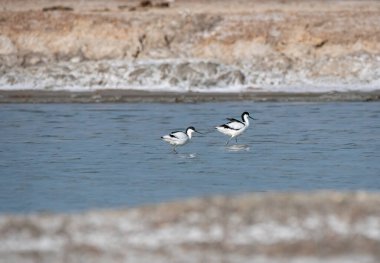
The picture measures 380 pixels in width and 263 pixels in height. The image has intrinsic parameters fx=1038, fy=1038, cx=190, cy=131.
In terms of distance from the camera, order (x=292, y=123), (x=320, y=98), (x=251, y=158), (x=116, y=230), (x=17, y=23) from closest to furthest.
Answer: (x=116, y=230) → (x=251, y=158) → (x=292, y=123) → (x=320, y=98) → (x=17, y=23)

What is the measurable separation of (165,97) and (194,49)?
490 centimetres

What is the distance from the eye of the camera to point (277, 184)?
559 inches

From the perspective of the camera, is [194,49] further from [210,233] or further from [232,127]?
[210,233]

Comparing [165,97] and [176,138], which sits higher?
[165,97]

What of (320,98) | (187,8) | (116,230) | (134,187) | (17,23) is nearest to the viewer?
(116,230)

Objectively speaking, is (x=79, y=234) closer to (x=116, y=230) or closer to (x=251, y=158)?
(x=116, y=230)

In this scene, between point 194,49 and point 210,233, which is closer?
point 210,233

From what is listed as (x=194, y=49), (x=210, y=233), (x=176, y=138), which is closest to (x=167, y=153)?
(x=176, y=138)

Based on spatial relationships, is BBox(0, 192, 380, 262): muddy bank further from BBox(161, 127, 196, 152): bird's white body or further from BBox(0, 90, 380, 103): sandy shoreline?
BBox(0, 90, 380, 103): sandy shoreline

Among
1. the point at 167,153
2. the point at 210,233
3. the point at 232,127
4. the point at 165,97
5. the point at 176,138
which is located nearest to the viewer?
the point at 210,233

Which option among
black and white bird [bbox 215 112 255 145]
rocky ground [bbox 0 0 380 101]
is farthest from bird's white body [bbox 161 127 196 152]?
rocky ground [bbox 0 0 380 101]

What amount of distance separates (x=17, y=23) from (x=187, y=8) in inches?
255

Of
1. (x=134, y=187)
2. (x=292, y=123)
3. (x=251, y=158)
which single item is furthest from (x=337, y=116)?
(x=134, y=187)

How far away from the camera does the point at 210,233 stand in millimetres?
6664
